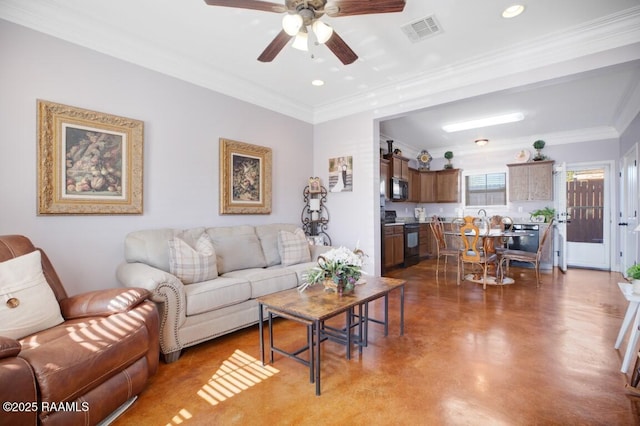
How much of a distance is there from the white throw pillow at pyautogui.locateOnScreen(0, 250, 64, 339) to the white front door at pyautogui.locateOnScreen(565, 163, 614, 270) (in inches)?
318

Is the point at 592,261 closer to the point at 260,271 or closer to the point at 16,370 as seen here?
the point at 260,271

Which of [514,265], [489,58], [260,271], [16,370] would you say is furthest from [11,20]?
[514,265]

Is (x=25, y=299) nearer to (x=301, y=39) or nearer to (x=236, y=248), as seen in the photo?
(x=236, y=248)

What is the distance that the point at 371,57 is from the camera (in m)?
3.38

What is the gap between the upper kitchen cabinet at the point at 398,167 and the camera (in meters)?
6.20

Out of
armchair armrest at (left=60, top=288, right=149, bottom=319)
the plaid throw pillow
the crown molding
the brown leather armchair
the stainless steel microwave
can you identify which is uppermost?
the crown molding

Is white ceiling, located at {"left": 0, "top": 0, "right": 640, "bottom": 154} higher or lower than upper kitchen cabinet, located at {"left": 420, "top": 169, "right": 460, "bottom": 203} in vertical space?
higher

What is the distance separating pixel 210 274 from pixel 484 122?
17.5ft

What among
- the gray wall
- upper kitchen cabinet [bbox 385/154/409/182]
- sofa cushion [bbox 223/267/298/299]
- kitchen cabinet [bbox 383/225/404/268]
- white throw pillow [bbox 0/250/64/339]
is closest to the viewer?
white throw pillow [bbox 0/250/64/339]

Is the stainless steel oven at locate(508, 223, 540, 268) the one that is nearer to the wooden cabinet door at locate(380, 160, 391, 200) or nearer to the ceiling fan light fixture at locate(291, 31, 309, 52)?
the wooden cabinet door at locate(380, 160, 391, 200)

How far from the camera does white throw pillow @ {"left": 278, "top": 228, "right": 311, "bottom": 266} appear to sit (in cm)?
377

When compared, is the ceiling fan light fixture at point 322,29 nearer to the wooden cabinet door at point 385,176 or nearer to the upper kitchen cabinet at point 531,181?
the wooden cabinet door at point 385,176

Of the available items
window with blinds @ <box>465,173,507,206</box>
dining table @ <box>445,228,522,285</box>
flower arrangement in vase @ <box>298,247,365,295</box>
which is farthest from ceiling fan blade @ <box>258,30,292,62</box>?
window with blinds @ <box>465,173,507,206</box>

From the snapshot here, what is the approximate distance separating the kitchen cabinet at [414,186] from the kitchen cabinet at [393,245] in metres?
1.54
